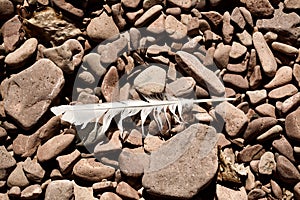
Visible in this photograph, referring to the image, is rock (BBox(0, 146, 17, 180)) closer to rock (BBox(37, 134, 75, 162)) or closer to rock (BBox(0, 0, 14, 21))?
rock (BBox(37, 134, 75, 162))

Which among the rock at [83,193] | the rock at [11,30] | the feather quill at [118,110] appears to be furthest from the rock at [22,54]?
the rock at [83,193]

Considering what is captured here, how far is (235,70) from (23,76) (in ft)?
2.70

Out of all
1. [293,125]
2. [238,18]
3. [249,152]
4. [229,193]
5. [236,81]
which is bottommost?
[229,193]

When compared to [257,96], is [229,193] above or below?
below

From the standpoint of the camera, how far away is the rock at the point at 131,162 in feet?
6.01

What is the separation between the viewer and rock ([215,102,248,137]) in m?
1.83

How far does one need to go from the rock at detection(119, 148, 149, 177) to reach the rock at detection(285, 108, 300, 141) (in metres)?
0.55

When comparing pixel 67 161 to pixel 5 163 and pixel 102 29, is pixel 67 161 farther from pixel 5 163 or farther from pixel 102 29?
pixel 102 29

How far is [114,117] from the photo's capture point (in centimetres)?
187

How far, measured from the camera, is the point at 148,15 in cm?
181

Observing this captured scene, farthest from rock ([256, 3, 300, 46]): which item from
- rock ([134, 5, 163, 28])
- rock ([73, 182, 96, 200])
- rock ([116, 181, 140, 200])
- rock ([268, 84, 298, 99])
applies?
rock ([73, 182, 96, 200])

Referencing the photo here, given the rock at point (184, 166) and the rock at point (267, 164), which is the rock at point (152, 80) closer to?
the rock at point (184, 166)

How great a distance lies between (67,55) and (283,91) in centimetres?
84

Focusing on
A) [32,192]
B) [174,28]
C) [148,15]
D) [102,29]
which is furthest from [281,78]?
[32,192]
